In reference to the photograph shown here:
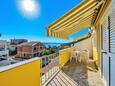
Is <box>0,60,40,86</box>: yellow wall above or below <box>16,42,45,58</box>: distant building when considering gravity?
below

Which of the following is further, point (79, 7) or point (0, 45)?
point (0, 45)

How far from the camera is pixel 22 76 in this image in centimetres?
425

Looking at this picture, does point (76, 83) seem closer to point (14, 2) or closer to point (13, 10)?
point (14, 2)

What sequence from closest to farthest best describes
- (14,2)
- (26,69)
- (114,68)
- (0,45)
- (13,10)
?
(114,68)
(26,69)
(0,45)
(14,2)
(13,10)

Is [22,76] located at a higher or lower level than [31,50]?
lower

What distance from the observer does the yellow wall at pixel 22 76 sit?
3.36 meters

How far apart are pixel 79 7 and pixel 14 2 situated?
2327 cm

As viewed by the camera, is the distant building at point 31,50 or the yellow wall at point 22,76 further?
the distant building at point 31,50

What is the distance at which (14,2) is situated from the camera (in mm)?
26266

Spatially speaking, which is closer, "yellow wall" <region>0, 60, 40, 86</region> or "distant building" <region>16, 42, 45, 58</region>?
"yellow wall" <region>0, 60, 40, 86</region>

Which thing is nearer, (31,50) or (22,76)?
(22,76)

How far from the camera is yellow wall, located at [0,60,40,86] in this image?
11.0 feet

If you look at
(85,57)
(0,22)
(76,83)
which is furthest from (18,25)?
(76,83)

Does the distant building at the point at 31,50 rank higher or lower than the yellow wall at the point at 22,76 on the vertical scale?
higher
